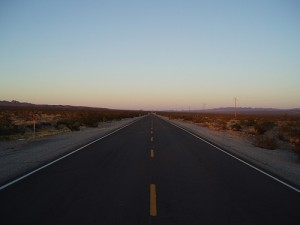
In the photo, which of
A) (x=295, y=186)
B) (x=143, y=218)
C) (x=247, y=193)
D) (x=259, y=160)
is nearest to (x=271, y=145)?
(x=259, y=160)

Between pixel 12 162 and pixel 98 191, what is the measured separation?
22.0 feet

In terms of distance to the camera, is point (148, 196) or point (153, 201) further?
point (148, 196)

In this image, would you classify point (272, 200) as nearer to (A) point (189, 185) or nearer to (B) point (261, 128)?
(A) point (189, 185)

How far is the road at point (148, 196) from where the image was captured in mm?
6860

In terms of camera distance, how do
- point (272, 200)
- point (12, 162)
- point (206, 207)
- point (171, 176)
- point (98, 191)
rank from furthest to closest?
point (12, 162), point (171, 176), point (98, 191), point (272, 200), point (206, 207)

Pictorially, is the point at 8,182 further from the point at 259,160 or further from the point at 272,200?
the point at 259,160

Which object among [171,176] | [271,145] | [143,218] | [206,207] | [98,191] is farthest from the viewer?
[271,145]

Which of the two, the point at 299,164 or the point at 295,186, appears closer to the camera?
the point at 295,186

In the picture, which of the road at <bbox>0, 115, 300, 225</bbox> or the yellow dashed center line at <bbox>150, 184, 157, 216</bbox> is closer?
the road at <bbox>0, 115, 300, 225</bbox>

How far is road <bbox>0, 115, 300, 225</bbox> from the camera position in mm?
6860

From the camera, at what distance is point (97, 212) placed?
23.5 feet

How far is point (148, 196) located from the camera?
8.55 meters

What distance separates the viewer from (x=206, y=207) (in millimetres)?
7668

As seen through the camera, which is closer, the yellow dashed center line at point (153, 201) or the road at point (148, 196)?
the road at point (148, 196)
